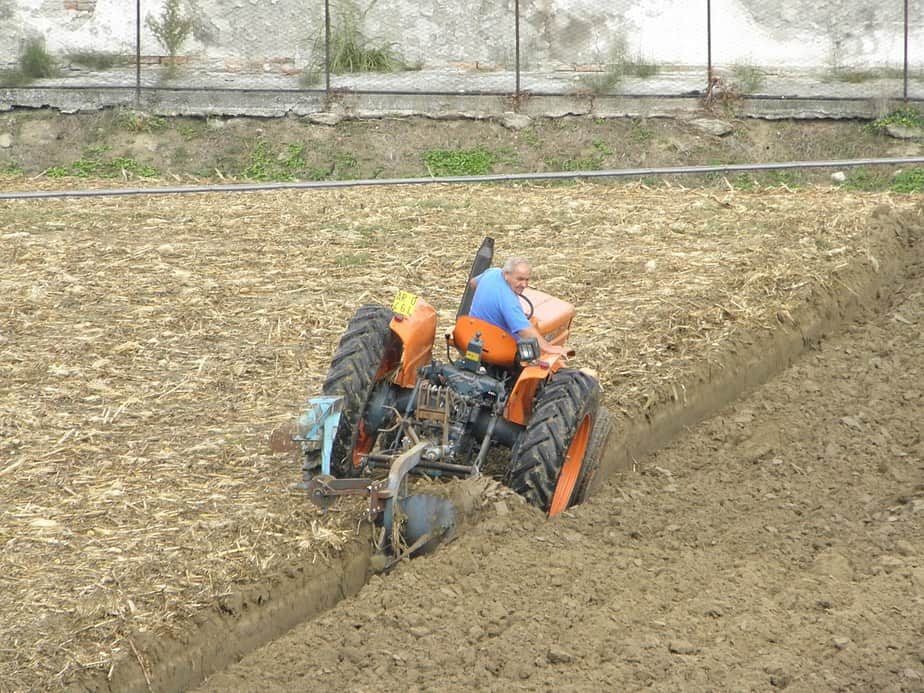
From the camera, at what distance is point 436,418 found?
790cm

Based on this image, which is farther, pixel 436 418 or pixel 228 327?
pixel 228 327

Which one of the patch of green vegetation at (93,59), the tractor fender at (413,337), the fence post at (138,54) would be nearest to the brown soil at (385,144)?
the fence post at (138,54)

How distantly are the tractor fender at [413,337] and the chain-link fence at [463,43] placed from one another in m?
11.2

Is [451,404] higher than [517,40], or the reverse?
[517,40]

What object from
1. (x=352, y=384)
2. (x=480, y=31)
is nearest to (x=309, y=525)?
(x=352, y=384)

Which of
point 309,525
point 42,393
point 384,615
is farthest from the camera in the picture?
point 42,393

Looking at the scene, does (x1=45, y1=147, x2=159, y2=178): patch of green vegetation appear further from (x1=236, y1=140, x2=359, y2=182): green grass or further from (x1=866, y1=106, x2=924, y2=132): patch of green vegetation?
(x1=866, y1=106, x2=924, y2=132): patch of green vegetation

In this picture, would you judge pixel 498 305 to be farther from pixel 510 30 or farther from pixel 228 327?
pixel 510 30

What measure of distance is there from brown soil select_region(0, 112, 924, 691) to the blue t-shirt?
3.24 ft

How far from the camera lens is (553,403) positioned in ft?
25.1

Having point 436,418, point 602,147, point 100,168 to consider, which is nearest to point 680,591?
point 436,418

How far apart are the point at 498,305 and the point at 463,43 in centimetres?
1261

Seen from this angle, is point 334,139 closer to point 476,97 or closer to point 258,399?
point 476,97

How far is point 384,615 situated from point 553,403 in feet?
5.25
